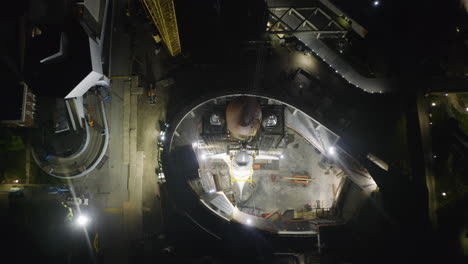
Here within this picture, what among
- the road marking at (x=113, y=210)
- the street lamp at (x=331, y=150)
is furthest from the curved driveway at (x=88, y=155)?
the street lamp at (x=331, y=150)

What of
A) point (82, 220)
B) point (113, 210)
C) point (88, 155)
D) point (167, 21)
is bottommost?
point (82, 220)

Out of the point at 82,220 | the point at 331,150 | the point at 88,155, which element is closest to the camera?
the point at 82,220

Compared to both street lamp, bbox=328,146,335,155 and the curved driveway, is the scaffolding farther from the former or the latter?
street lamp, bbox=328,146,335,155

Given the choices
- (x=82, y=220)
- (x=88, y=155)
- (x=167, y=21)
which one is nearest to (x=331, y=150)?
(x=167, y=21)

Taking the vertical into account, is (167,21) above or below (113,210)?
above

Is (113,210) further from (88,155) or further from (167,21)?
(167,21)

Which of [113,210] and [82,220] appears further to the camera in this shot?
[113,210]
